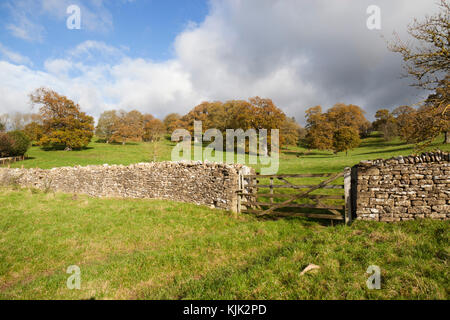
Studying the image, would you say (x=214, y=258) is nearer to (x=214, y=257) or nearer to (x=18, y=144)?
(x=214, y=257)

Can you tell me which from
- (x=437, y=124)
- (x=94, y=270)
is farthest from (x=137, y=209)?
(x=437, y=124)

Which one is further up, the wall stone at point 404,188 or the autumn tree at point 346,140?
the autumn tree at point 346,140

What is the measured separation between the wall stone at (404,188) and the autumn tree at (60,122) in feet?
137

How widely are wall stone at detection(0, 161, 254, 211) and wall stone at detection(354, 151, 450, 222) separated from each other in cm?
518

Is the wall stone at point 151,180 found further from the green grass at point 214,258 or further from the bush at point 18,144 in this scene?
the bush at point 18,144

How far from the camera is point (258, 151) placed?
3888 cm

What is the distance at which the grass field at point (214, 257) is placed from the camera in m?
3.59

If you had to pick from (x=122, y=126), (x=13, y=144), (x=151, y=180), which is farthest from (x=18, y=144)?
(x=151, y=180)

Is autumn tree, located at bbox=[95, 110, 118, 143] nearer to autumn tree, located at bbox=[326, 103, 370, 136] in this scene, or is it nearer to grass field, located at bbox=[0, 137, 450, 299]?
grass field, located at bbox=[0, 137, 450, 299]

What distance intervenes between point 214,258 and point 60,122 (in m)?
42.5

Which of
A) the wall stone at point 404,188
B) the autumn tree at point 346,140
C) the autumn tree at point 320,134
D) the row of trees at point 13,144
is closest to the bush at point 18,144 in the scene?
the row of trees at point 13,144

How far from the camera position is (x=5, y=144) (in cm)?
2748

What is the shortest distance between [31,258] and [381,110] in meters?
85.4
